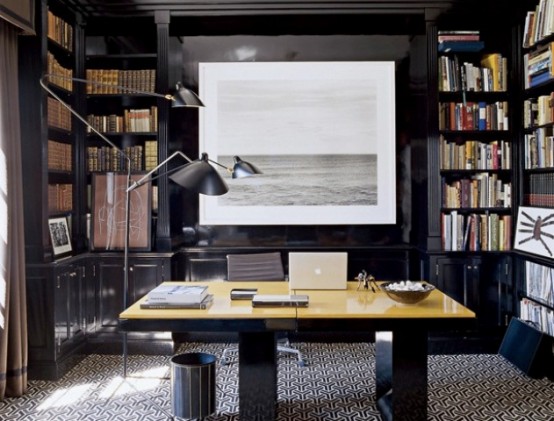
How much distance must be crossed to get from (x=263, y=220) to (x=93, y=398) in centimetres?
225

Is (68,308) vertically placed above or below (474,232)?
below

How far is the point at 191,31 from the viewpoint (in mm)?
5117

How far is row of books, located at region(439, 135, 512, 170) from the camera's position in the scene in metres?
4.80

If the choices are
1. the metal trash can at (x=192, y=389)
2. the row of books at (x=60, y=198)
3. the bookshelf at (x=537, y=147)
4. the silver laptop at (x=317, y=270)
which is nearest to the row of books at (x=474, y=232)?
A: the bookshelf at (x=537, y=147)

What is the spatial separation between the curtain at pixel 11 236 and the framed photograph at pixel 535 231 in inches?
155

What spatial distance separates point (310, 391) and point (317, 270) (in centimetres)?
98

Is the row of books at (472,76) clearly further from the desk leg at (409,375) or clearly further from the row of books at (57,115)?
the row of books at (57,115)

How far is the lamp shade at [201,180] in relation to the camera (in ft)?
9.48

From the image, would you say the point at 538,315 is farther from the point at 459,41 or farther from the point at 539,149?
the point at 459,41

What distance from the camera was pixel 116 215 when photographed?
188 inches

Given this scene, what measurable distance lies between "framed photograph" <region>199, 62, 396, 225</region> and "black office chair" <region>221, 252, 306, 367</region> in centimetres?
86

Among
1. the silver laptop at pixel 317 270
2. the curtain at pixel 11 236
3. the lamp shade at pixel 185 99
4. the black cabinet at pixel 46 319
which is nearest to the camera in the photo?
the lamp shade at pixel 185 99

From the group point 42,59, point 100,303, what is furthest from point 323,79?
point 100,303

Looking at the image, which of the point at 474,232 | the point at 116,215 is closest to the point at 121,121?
the point at 116,215
